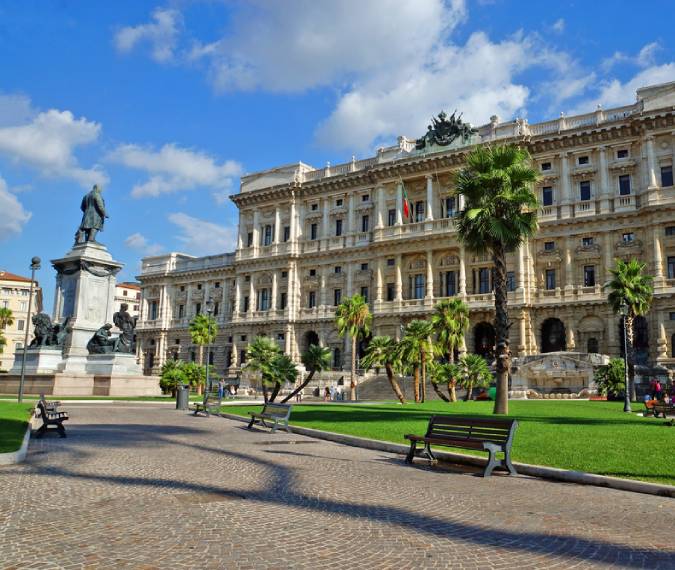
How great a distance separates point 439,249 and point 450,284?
3.35 m

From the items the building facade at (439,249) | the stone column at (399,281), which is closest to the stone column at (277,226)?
the building facade at (439,249)

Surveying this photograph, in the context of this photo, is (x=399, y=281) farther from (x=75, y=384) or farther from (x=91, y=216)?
(x=75, y=384)

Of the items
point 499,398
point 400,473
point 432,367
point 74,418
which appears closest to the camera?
point 400,473

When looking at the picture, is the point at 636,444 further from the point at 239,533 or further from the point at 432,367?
the point at 432,367

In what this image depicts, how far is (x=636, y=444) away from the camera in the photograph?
12.4m

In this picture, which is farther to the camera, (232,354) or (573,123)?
(232,354)

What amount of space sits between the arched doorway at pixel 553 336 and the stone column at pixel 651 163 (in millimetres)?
12547

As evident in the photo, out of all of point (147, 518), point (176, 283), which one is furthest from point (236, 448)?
point (176, 283)

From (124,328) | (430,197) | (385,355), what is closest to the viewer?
(124,328)

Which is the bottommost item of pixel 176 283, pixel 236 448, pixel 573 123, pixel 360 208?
pixel 236 448

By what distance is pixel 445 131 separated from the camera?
5488 cm

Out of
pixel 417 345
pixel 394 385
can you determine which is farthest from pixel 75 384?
pixel 417 345

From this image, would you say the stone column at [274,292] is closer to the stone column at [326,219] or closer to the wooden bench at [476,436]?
the stone column at [326,219]

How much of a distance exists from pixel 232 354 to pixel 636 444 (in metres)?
56.1
